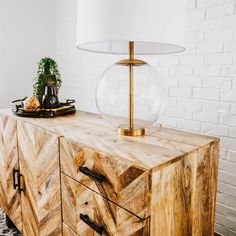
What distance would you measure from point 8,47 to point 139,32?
69.9 inches

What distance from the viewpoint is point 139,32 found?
0.83 meters

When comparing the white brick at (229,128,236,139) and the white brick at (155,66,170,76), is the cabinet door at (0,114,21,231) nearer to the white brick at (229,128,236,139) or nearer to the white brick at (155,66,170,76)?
the white brick at (155,66,170,76)

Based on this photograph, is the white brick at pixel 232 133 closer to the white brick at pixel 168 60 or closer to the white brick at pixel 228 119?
the white brick at pixel 228 119

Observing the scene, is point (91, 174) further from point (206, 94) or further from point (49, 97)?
point (206, 94)

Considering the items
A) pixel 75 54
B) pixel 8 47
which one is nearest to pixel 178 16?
pixel 75 54

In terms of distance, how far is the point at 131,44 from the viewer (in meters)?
1.01

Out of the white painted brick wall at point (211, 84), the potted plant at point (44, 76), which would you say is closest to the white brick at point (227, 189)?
the white painted brick wall at point (211, 84)

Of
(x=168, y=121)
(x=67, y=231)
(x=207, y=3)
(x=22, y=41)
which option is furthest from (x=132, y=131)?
(x=22, y=41)

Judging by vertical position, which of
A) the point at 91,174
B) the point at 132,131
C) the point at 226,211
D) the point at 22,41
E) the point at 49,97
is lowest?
the point at 226,211

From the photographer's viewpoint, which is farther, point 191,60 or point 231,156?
point 191,60

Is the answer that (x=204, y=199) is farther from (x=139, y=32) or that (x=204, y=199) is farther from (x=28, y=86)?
(x=28, y=86)

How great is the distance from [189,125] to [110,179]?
0.80m

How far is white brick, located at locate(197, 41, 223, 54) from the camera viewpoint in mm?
1314

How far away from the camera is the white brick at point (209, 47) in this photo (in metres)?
→ 1.31
